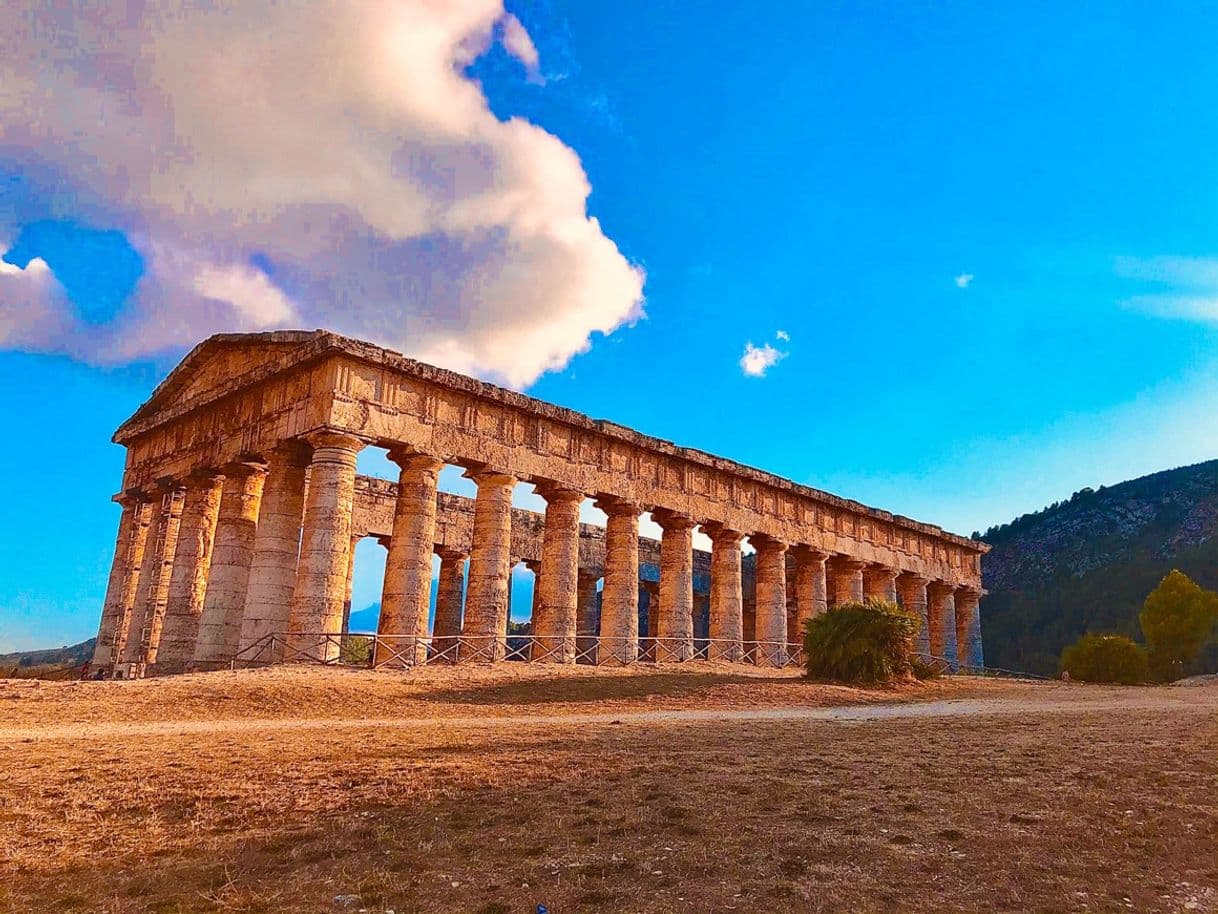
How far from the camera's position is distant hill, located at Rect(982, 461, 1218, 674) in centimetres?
7806

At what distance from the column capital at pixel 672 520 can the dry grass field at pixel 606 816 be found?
18277 millimetres

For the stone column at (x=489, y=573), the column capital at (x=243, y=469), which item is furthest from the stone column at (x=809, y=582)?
the column capital at (x=243, y=469)

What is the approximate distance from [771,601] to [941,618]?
1541cm

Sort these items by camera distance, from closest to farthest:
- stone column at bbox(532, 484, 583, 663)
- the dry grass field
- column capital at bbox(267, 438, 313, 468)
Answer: the dry grass field < column capital at bbox(267, 438, 313, 468) < stone column at bbox(532, 484, 583, 663)

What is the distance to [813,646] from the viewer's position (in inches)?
1058

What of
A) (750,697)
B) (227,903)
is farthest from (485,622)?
(227,903)

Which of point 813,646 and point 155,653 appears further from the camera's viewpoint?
point 155,653

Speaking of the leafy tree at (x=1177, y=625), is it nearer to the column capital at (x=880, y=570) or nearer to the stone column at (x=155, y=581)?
the column capital at (x=880, y=570)

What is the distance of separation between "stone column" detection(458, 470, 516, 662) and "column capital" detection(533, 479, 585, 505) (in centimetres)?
170

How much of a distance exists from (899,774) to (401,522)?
18722mm

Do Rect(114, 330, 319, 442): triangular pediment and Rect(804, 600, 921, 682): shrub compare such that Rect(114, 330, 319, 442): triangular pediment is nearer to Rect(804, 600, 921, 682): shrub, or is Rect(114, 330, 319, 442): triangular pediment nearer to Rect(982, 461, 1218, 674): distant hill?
Rect(804, 600, 921, 682): shrub

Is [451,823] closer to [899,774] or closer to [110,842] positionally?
[110,842]

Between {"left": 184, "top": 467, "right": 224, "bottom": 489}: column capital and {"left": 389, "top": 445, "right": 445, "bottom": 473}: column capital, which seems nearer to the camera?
{"left": 389, "top": 445, "right": 445, "bottom": 473}: column capital

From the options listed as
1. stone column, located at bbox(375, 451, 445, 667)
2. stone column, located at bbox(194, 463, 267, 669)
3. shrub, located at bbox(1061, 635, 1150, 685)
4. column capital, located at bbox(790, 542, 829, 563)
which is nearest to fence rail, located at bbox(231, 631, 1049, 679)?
stone column, located at bbox(375, 451, 445, 667)
